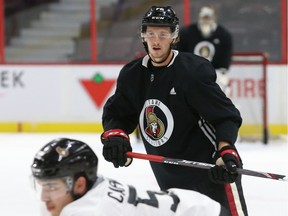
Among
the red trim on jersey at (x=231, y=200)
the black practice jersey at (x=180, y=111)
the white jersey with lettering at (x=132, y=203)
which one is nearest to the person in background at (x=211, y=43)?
the black practice jersey at (x=180, y=111)

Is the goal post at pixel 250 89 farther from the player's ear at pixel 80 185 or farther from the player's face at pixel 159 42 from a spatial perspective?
the player's ear at pixel 80 185

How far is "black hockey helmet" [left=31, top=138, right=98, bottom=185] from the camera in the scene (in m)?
1.91

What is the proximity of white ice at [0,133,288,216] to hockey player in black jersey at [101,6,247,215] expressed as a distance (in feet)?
4.34

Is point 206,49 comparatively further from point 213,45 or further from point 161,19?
point 161,19

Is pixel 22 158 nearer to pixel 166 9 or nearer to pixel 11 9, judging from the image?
pixel 11 9

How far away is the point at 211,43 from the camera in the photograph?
21.0 feet

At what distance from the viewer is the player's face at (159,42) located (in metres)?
2.64

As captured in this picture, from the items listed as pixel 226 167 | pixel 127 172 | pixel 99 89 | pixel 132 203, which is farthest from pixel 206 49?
pixel 132 203

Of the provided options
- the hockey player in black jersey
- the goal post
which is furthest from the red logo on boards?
the hockey player in black jersey

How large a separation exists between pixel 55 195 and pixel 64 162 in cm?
8

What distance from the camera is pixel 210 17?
6402mm

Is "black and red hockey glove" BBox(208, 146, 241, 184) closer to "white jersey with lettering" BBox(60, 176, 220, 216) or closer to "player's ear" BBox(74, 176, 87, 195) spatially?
"white jersey with lettering" BBox(60, 176, 220, 216)

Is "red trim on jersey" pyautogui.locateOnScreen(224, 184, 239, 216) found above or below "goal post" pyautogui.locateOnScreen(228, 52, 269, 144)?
above

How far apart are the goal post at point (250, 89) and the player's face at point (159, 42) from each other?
4036mm
